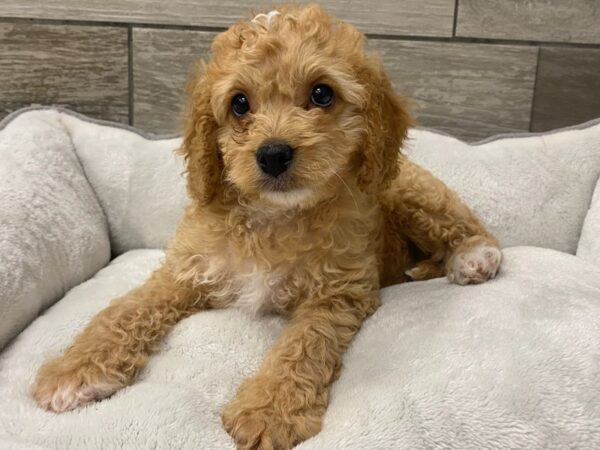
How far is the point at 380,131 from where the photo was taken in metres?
1.94

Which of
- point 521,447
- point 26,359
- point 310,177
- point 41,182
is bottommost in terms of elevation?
point 26,359

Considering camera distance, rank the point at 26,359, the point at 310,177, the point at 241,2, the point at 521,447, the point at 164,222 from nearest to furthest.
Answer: the point at 521,447
the point at 310,177
the point at 26,359
the point at 164,222
the point at 241,2

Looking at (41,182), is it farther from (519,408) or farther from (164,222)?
(519,408)

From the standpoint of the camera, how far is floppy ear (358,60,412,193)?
6.29 ft

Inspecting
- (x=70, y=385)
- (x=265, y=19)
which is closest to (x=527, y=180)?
(x=265, y=19)

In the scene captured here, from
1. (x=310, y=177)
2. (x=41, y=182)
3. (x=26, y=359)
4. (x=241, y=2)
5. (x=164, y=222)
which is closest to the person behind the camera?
(x=310, y=177)

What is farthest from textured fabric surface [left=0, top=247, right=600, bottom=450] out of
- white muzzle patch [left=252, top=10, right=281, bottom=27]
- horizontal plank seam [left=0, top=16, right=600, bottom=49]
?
horizontal plank seam [left=0, top=16, right=600, bottom=49]

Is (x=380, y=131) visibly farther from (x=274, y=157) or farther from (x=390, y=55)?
(x=390, y=55)

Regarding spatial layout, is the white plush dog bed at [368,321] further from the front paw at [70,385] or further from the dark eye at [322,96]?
the dark eye at [322,96]

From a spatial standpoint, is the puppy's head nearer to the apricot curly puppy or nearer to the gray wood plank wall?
the apricot curly puppy

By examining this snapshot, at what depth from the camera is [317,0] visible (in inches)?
127

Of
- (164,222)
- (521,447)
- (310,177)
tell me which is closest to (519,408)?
(521,447)

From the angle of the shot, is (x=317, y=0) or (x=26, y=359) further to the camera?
(x=317, y=0)

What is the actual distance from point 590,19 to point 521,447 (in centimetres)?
259
